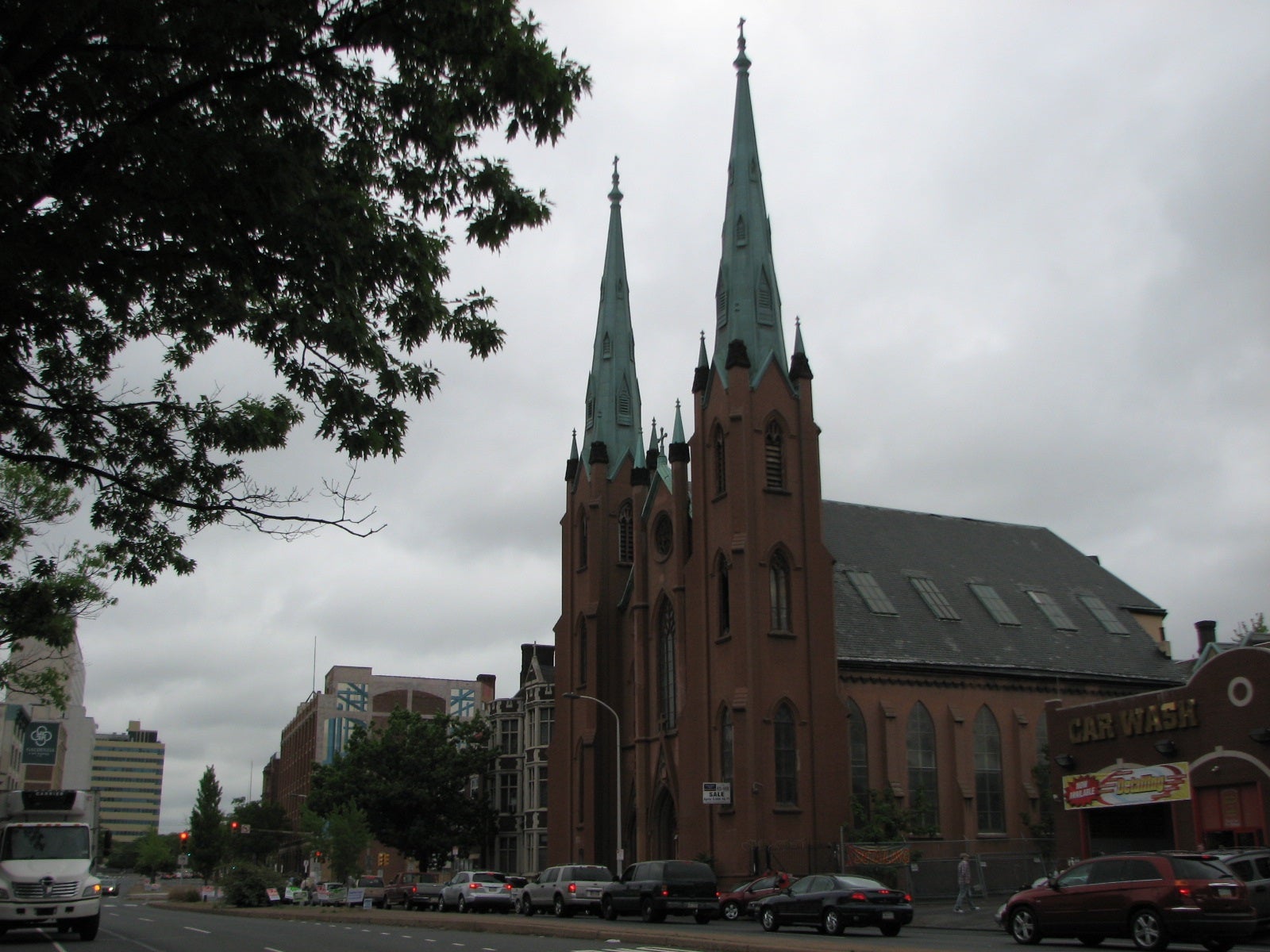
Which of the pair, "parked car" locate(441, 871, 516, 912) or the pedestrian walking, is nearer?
the pedestrian walking

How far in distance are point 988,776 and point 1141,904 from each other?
3060 cm

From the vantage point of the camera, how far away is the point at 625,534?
5725cm

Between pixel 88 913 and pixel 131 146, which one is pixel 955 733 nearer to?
pixel 88 913

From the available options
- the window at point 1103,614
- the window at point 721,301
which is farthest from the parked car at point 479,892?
the window at point 1103,614

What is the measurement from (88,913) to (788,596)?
25.9 metres

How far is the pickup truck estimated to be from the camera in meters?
47.0

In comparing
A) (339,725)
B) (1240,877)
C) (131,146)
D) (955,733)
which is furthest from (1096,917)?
(339,725)

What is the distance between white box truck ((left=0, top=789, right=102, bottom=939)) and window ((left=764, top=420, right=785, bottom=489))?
2566 centimetres

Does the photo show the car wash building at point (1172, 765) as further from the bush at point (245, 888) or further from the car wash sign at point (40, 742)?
the car wash sign at point (40, 742)

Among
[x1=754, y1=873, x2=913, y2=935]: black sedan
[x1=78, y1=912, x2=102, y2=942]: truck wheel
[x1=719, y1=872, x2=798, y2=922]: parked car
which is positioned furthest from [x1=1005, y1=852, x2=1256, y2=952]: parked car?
[x1=78, y1=912, x2=102, y2=942]: truck wheel

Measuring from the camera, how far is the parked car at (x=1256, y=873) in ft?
69.5

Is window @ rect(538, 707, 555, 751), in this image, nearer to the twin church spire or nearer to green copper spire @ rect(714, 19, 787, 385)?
the twin church spire

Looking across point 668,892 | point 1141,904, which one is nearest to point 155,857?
point 668,892

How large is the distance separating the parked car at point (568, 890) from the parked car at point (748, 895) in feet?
11.5
